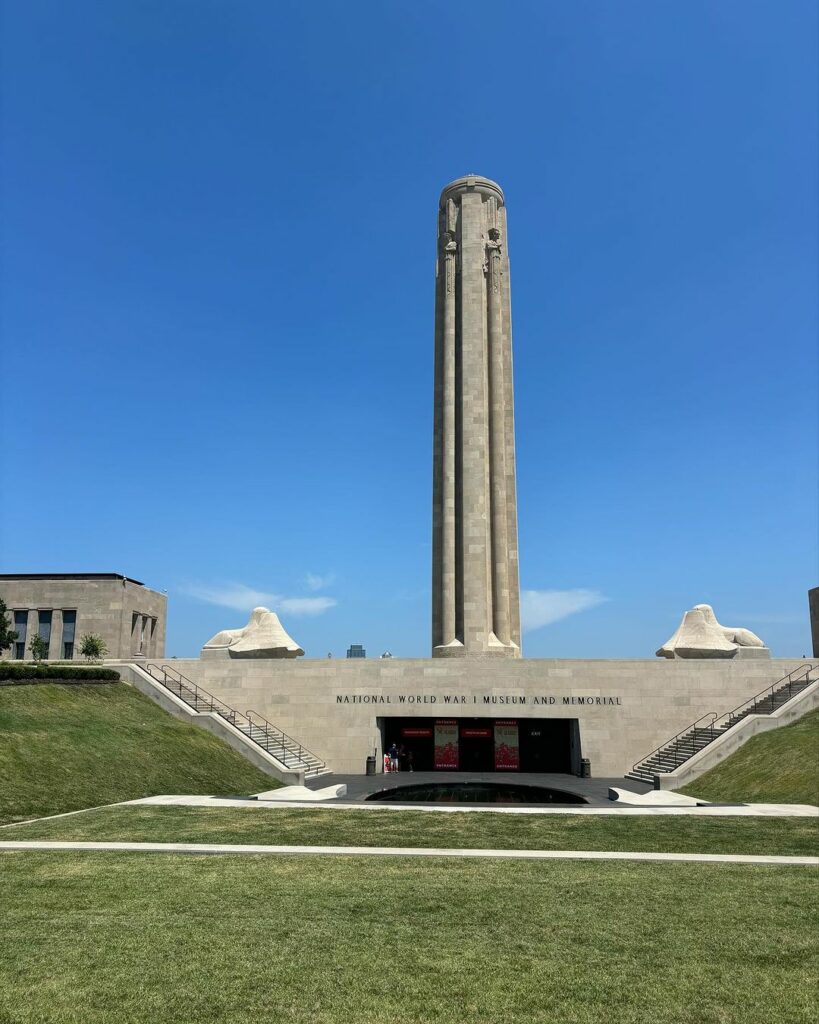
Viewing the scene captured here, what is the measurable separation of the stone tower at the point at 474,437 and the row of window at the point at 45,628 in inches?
970

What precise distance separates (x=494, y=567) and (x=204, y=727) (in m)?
20.0

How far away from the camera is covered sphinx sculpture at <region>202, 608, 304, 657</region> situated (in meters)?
44.7

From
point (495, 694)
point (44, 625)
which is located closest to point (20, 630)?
point (44, 625)

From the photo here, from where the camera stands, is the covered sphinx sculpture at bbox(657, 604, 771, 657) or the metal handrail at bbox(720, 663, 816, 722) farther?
the covered sphinx sculpture at bbox(657, 604, 771, 657)

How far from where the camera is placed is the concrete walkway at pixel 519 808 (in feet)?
70.9

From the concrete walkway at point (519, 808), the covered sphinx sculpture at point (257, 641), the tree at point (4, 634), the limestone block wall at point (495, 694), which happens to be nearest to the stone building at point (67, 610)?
the tree at point (4, 634)

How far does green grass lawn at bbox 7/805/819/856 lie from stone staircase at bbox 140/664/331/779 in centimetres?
1547

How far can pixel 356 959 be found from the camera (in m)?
8.88

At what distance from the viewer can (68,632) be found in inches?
2003

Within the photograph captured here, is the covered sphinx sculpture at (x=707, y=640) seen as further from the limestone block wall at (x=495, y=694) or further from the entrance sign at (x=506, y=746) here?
the entrance sign at (x=506, y=746)

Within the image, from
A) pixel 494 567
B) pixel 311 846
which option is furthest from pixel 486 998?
pixel 494 567

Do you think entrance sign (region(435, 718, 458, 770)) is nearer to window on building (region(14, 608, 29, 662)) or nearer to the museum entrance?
the museum entrance

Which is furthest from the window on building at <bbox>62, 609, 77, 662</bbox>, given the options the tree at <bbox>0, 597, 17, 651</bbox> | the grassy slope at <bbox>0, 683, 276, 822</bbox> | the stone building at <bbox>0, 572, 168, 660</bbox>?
the grassy slope at <bbox>0, 683, 276, 822</bbox>

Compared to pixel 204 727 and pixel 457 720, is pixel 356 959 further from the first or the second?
pixel 457 720
